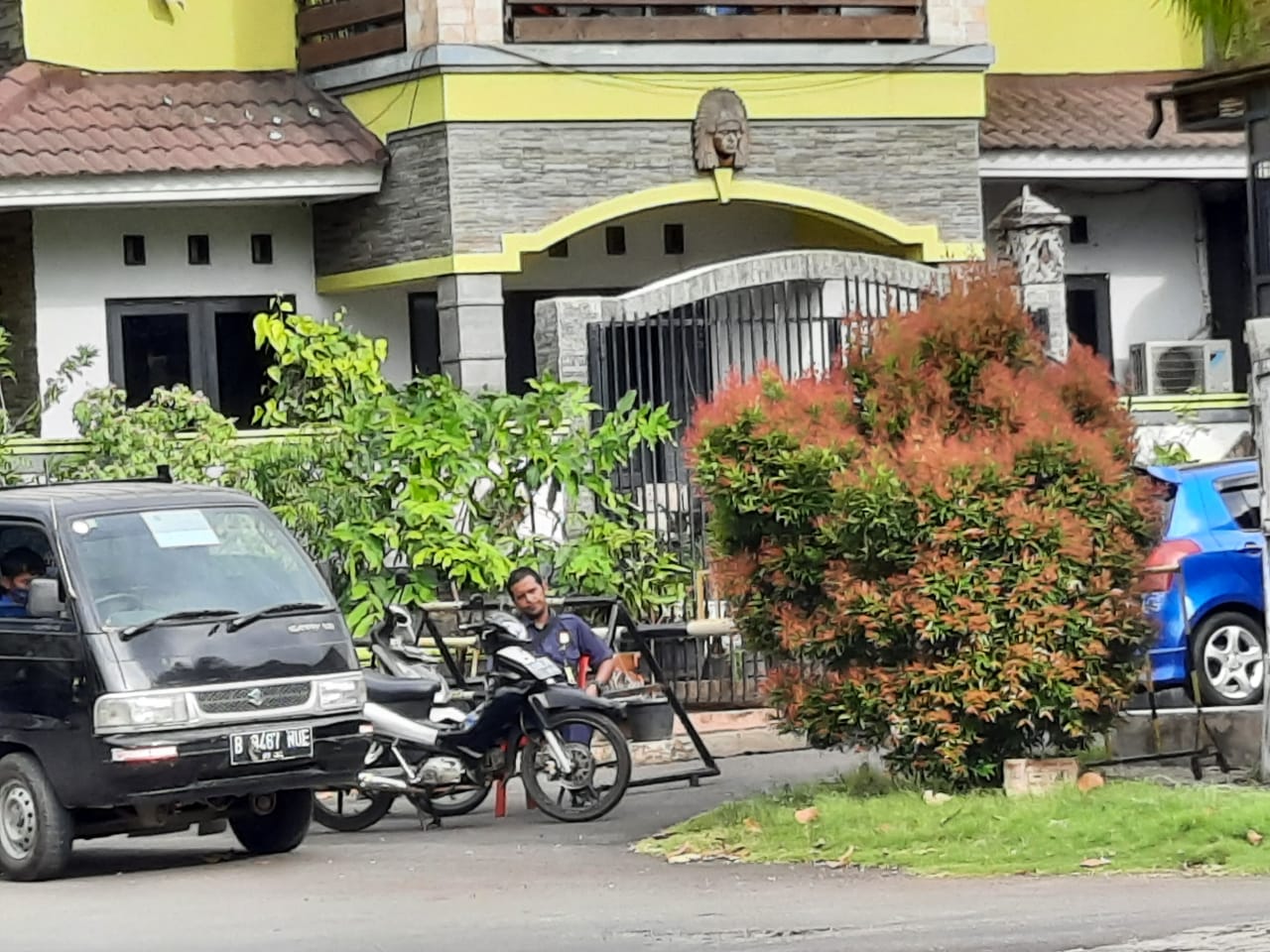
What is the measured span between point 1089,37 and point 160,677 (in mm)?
15465

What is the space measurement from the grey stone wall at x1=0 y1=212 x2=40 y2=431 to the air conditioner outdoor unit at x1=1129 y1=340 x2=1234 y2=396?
985 cm

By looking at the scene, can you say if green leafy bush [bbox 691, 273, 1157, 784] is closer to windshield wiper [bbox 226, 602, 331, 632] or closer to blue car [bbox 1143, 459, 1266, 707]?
windshield wiper [bbox 226, 602, 331, 632]

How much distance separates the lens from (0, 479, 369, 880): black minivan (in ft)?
42.0

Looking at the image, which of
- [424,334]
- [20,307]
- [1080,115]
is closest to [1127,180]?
[1080,115]

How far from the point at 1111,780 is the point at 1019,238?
8.45 metres

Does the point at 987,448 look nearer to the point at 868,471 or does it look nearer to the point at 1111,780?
the point at 868,471

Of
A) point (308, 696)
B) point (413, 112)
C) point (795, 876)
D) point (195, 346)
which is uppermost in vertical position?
point (413, 112)

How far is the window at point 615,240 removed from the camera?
24.3 m

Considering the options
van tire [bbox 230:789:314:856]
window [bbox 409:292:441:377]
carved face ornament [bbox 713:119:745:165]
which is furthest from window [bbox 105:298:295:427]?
van tire [bbox 230:789:314:856]

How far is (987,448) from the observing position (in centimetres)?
1297

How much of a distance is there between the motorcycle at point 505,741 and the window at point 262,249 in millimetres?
8978

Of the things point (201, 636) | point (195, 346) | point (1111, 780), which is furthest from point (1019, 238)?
point (201, 636)

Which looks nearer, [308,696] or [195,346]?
[308,696]

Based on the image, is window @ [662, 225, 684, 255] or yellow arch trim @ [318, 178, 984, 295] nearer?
yellow arch trim @ [318, 178, 984, 295]
